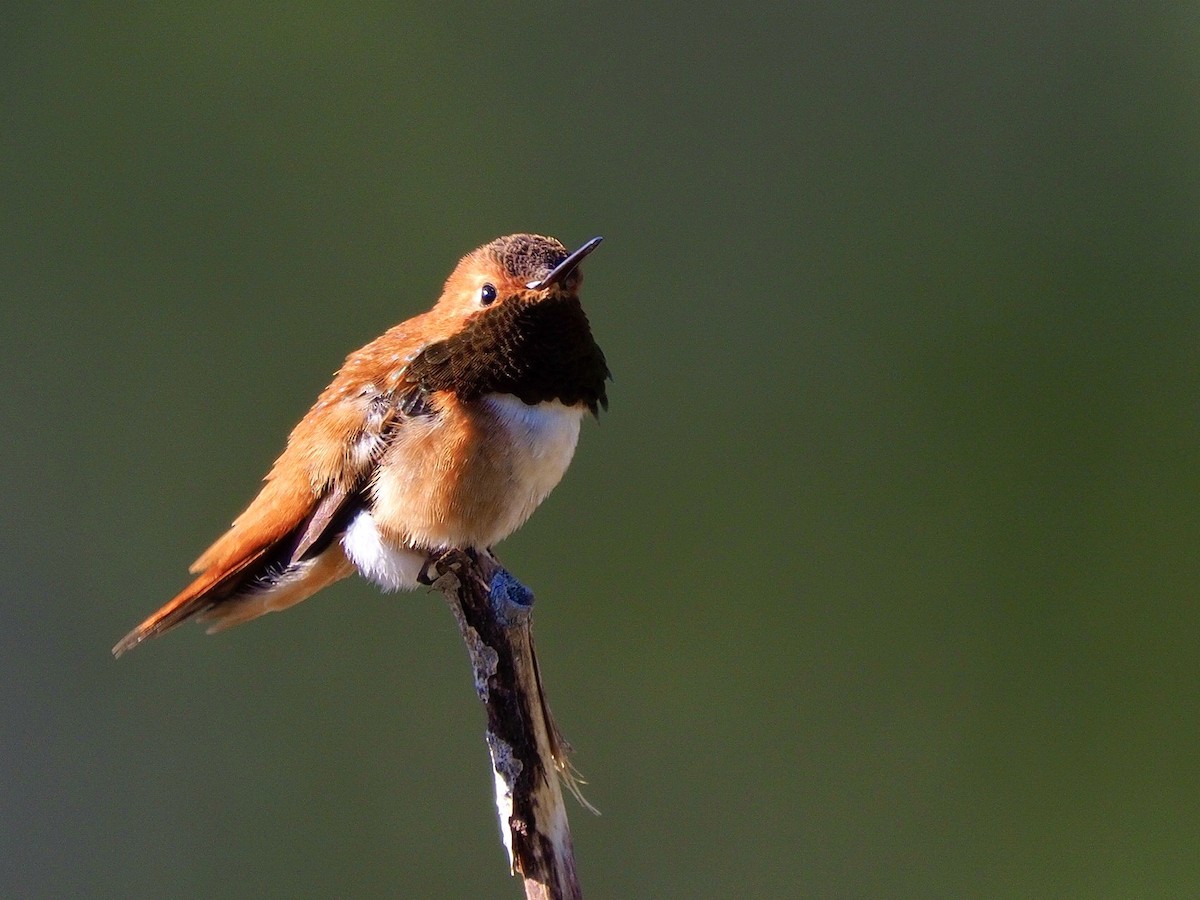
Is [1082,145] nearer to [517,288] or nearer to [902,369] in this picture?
[902,369]

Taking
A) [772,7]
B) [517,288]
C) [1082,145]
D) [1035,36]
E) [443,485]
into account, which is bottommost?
[443,485]

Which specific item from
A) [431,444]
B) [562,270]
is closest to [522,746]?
[431,444]

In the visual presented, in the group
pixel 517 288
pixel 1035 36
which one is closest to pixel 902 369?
pixel 1035 36

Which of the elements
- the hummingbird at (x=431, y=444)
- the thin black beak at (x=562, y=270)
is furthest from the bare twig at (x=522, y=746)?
the thin black beak at (x=562, y=270)

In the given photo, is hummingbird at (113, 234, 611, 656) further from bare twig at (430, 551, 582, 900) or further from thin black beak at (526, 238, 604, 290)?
bare twig at (430, 551, 582, 900)

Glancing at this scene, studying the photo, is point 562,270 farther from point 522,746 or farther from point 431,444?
point 522,746

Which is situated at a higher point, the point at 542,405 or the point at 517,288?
the point at 517,288

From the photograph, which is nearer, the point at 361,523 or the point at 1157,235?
the point at 361,523

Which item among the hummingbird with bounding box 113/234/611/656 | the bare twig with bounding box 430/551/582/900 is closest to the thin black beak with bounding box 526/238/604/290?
the hummingbird with bounding box 113/234/611/656
